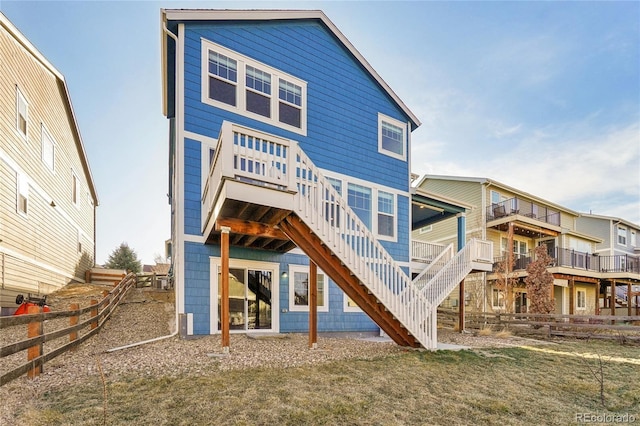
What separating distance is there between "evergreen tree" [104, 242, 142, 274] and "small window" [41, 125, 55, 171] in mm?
20199

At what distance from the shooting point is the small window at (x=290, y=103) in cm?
1124

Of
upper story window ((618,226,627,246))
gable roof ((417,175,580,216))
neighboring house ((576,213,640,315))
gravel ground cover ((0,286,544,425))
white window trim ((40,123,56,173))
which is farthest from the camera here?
upper story window ((618,226,627,246))

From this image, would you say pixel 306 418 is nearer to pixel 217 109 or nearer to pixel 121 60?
pixel 217 109

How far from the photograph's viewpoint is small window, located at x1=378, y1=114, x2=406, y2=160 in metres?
13.5

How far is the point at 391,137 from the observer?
13.8 metres

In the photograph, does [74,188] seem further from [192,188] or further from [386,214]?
[386,214]

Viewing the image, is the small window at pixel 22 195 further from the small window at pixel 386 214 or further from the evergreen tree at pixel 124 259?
the evergreen tree at pixel 124 259

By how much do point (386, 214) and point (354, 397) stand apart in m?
9.03

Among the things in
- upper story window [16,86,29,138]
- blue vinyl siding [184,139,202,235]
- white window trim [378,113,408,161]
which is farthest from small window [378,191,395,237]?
upper story window [16,86,29,138]

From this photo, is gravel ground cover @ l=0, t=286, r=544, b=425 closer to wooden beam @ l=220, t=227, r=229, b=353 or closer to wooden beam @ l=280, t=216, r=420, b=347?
wooden beam @ l=220, t=227, r=229, b=353

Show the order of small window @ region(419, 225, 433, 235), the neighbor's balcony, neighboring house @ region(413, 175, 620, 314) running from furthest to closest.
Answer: small window @ region(419, 225, 433, 235), neighboring house @ region(413, 175, 620, 314), the neighbor's balcony

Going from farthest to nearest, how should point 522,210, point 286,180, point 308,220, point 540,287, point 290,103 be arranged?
point 522,210, point 540,287, point 290,103, point 308,220, point 286,180

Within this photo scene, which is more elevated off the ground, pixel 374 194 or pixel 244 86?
pixel 244 86
